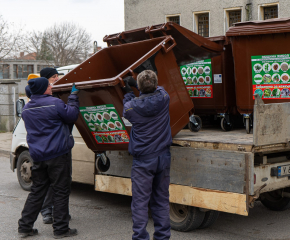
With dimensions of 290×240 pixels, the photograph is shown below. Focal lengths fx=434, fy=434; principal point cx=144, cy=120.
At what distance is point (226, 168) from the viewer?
400 cm

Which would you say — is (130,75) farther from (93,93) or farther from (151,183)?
(151,183)

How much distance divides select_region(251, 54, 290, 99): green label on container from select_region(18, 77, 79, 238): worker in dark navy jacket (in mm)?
2146

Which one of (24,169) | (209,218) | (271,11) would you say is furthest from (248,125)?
(271,11)

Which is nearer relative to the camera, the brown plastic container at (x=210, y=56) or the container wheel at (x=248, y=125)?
the brown plastic container at (x=210, y=56)

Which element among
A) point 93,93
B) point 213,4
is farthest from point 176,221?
point 213,4

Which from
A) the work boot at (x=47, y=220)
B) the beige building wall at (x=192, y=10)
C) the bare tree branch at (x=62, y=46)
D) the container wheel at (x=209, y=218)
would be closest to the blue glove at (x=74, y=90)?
the work boot at (x=47, y=220)

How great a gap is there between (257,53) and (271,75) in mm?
317

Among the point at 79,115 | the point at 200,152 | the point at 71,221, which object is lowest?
the point at 71,221

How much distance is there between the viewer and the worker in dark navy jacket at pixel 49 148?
4.46 metres

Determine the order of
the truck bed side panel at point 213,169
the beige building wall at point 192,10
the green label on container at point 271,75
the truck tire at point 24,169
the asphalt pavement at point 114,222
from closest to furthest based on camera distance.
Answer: the truck bed side panel at point 213,169
the asphalt pavement at point 114,222
the green label on container at point 271,75
the truck tire at point 24,169
the beige building wall at point 192,10

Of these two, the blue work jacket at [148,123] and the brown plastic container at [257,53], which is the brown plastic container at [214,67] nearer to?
the brown plastic container at [257,53]

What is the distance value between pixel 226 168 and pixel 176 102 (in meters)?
1.08

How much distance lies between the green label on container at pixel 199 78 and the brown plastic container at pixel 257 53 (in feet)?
1.60

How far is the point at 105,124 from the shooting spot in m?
4.61
